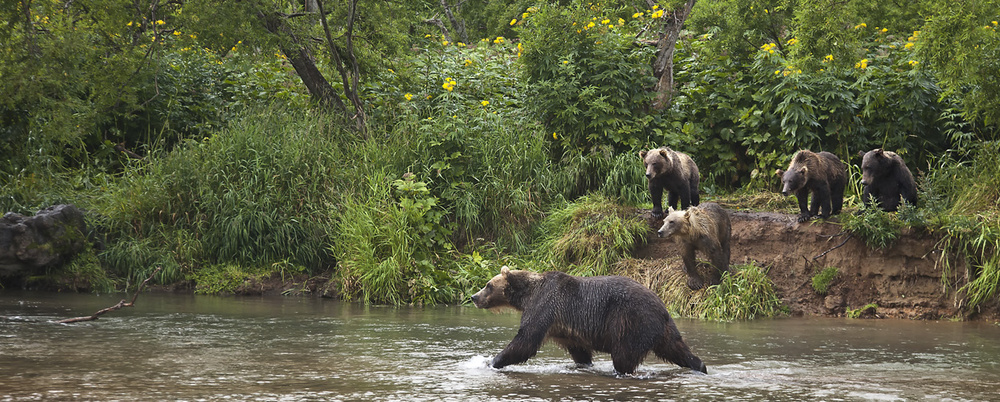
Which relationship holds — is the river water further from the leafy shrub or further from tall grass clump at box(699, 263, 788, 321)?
the leafy shrub

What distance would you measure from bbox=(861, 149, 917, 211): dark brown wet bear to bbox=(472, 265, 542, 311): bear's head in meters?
5.73

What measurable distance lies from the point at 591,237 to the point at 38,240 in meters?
7.49

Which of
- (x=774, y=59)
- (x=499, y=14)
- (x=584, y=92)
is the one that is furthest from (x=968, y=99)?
(x=499, y=14)

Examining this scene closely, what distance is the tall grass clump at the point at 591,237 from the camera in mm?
12133

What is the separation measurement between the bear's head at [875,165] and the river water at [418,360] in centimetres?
180

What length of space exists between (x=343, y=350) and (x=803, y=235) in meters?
6.41

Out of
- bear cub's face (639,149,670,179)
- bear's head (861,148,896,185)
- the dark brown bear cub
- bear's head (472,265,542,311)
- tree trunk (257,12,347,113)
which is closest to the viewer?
the dark brown bear cub

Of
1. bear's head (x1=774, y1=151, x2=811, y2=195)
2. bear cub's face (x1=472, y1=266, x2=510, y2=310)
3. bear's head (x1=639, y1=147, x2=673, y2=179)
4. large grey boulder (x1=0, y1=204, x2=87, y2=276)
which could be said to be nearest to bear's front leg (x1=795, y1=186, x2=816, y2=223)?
bear's head (x1=774, y1=151, x2=811, y2=195)

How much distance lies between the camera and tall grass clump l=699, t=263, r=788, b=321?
1100cm

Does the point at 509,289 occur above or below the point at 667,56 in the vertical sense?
below

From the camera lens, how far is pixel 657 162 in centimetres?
1161

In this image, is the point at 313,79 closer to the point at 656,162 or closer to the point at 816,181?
the point at 656,162

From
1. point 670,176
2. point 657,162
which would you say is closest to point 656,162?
point 657,162

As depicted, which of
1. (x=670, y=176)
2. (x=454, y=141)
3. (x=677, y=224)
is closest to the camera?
(x=677, y=224)
